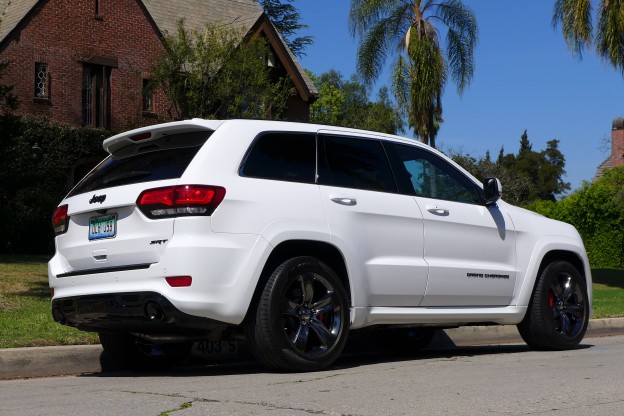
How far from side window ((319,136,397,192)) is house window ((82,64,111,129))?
68.4ft

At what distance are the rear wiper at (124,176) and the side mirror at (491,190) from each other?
3.15 meters

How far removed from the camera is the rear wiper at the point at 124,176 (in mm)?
7418

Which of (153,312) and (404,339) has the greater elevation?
(153,312)

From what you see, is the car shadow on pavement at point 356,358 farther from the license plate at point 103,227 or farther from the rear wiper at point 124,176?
the rear wiper at point 124,176

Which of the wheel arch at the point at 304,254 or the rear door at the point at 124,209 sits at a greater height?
the rear door at the point at 124,209

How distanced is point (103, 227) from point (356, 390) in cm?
227

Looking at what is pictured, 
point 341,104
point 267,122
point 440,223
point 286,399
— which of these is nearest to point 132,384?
point 286,399

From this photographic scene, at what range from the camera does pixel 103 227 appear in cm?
736

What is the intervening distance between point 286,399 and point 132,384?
1526mm

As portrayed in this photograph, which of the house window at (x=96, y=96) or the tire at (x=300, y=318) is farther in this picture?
the house window at (x=96, y=96)

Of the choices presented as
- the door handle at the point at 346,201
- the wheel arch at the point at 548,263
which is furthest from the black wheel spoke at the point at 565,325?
the door handle at the point at 346,201

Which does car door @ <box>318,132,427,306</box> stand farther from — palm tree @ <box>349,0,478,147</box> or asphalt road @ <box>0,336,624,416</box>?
palm tree @ <box>349,0,478,147</box>

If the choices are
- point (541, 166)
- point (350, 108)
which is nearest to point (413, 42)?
point (350, 108)

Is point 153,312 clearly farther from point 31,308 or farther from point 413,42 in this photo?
point 413,42
